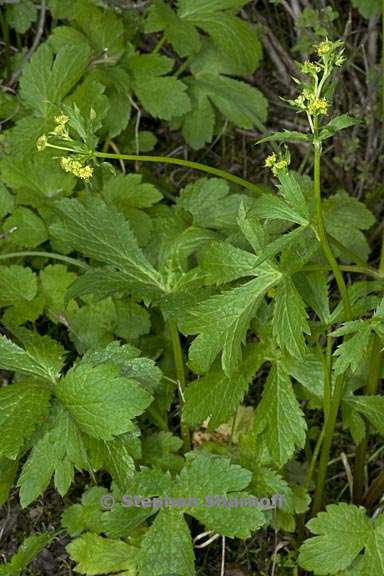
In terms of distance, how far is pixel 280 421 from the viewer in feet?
7.00

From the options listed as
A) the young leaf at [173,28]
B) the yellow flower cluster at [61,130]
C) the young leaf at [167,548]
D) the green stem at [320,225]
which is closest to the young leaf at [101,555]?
the young leaf at [167,548]

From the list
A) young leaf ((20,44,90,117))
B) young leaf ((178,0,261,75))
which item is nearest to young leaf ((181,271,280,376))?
young leaf ((20,44,90,117))

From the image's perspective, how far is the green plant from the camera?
6.65 ft

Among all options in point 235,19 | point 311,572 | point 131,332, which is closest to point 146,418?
point 131,332

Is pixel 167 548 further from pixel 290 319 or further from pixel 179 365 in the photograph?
pixel 290 319

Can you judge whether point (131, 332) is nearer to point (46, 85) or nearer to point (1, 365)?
point (1, 365)

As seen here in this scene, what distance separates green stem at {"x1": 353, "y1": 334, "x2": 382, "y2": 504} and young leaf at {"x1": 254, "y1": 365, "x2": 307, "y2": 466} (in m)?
0.32

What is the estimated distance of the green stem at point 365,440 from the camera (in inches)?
90.4

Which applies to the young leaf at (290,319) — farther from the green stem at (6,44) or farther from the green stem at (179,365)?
the green stem at (6,44)

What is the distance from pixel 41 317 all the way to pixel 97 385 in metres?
0.94

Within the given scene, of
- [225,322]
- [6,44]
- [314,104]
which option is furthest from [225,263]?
[6,44]

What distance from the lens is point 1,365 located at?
2.21 meters

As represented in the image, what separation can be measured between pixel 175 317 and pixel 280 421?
417 mm

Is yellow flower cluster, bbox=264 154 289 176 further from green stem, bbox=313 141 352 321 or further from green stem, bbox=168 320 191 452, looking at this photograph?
green stem, bbox=168 320 191 452
